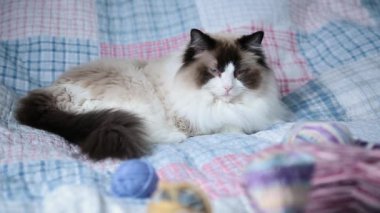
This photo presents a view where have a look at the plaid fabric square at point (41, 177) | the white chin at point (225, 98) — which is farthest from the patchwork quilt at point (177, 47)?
the white chin at point (225, 98)

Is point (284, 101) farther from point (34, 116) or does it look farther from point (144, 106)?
point (34, 116)

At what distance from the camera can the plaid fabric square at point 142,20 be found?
2180mm

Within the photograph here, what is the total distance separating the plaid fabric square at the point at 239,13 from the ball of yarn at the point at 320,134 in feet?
4.37

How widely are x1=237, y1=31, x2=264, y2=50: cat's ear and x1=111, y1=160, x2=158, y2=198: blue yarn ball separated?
80 centimetres

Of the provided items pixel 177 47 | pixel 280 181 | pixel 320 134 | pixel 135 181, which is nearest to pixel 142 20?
pixel 177 47

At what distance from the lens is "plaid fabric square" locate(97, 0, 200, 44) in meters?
2.18

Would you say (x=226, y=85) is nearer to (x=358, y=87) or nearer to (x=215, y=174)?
(x=215, y=174)

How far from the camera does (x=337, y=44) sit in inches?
86.7

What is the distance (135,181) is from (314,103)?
3.96 ft

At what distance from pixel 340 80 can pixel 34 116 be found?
4.59ft

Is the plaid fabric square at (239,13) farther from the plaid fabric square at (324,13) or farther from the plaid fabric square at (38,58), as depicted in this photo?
the plaid fabric square at (38,58)

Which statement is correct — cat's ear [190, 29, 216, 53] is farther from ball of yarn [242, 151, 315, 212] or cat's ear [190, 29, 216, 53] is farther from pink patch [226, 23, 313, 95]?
ball of yarn [242, 151, 315, 212]

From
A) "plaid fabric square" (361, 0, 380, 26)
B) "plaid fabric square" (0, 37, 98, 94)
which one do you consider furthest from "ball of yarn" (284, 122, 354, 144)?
"plaid fabric square" (361, 0, 380, 26)

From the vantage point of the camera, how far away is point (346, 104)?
186cm
